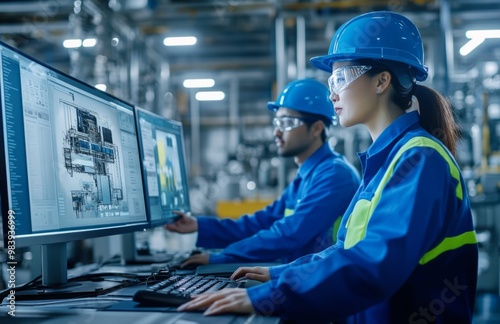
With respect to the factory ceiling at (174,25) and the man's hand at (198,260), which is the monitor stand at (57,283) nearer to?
the man's hand at (198,260)

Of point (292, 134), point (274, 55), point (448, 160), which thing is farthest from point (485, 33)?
point (448, 160)

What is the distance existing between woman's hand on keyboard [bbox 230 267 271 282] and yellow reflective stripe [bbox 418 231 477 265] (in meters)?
0.46

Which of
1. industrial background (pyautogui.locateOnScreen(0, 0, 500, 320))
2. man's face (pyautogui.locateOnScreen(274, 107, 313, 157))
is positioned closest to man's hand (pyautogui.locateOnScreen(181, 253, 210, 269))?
man's face (pyautogui.locateOnScreen(274, 107, 313, 157))

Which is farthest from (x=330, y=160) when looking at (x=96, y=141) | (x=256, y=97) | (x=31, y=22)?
(x=256, y=97)

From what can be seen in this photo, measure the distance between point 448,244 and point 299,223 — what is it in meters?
1.02

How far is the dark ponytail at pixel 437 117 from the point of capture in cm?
148

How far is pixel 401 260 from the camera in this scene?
1.08 m

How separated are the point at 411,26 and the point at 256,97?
43.1 ft

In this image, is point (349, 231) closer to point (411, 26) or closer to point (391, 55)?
point (391, 55)

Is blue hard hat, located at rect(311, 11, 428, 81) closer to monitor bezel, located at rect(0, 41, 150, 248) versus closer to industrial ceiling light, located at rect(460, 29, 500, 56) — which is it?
monitor bezel, located at rect(0, 41, 150, 248)

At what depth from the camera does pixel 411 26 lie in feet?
4.89

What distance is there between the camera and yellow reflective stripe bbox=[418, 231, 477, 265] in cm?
124

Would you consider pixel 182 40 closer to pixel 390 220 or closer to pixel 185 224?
pixel 185 224

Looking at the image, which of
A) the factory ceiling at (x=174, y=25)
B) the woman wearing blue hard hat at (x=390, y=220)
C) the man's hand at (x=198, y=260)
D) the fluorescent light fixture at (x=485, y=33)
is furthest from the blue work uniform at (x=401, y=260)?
the fluorescent light fixture at (x=485, y=33)
